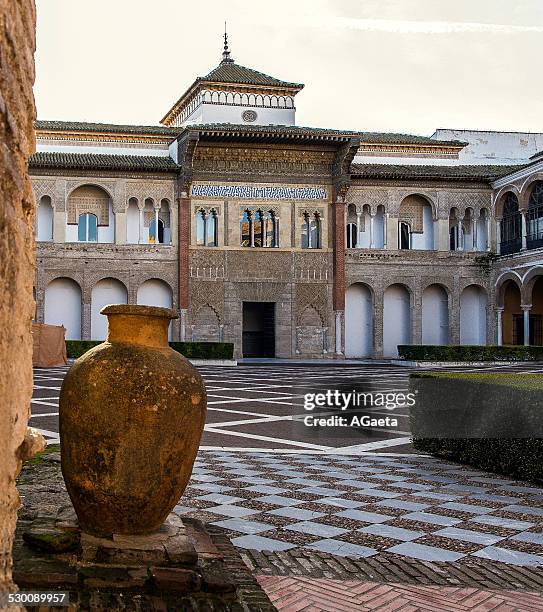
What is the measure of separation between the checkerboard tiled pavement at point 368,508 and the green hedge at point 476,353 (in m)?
20.6

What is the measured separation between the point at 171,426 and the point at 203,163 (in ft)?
92.8

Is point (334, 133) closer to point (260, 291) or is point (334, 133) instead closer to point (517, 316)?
point (260, 291)

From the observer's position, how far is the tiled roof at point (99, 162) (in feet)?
97.0

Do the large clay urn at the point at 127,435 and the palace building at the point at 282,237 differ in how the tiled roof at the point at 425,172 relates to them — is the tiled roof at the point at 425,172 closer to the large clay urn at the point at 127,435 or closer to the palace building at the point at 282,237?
the palace building at the point at 282,237

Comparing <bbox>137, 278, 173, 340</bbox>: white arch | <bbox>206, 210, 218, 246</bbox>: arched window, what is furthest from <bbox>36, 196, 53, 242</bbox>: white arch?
<bbox>206, 210, 218, 246</bbox>: arched window

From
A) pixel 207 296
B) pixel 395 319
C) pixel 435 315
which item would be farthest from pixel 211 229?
pixel 435 315

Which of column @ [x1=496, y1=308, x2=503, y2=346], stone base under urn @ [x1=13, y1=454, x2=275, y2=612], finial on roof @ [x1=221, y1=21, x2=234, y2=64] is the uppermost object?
finial on roof @ [x1=221, y1=21, x2=234, y2=64]

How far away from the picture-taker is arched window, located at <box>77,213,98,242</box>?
99.7 feet

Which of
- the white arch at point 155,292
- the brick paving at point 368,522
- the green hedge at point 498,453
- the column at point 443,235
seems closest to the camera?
the brick paving at point 368,522

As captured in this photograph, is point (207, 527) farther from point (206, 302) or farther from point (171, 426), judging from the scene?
point (206, 302)

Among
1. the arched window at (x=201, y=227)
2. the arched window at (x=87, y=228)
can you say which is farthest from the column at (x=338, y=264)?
the arched window at (x=87, y=228)

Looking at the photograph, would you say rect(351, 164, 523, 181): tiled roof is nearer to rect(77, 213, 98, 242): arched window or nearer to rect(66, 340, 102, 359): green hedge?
rect(77, 213, 98, 242): arched window

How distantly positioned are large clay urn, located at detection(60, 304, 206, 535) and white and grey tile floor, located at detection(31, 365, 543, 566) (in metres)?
1.18

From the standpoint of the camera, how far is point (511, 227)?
104 ft
